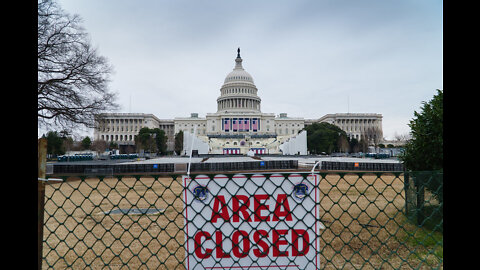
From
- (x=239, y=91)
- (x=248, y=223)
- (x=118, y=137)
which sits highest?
(x=239, y=91)

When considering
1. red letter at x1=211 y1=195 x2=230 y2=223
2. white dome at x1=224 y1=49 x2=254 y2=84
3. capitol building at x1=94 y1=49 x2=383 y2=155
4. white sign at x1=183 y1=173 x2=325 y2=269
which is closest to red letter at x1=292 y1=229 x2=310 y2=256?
white sign at x1=183 y1=173 x2=325 y2=269

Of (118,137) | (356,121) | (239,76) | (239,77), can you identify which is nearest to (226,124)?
(239,77)

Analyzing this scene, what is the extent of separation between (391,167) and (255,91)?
81.8 m

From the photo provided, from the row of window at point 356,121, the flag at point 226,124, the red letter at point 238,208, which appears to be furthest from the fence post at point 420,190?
the row of window at point 356,121

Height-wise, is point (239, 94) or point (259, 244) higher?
point (239, 94)

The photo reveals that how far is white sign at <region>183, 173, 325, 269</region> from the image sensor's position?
6.57ft

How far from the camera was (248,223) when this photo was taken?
79.0 inches

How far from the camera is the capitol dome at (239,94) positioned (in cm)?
9306

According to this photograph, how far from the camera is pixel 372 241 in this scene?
4891 millimetres

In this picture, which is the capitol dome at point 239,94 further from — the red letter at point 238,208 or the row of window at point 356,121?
the red letter at point 238,208

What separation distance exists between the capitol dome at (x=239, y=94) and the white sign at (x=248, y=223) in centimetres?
8890

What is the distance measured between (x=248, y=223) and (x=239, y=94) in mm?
91539

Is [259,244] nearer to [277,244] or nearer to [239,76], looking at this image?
[277,244]
